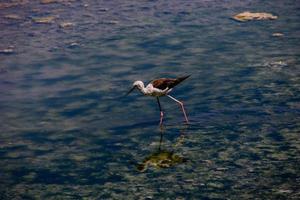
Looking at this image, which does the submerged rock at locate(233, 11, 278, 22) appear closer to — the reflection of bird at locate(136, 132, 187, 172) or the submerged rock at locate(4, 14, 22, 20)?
the submerged rock at locate(4, 14, 22, 20)

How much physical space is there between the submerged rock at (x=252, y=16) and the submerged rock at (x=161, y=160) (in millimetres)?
7054

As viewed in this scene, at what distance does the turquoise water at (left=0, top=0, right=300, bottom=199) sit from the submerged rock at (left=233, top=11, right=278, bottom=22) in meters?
0.28

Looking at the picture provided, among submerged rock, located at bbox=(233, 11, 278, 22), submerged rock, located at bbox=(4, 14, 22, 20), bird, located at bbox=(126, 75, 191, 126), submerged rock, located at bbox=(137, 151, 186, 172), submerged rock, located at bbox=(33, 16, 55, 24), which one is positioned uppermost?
submerged rock, located at bbox=(4, 14, 22, 20)

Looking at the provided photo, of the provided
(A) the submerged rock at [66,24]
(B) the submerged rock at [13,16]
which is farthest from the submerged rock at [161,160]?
(B) the submerged rock at [13,16]

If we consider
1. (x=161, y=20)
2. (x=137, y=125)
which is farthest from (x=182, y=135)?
(x=161, y=20)

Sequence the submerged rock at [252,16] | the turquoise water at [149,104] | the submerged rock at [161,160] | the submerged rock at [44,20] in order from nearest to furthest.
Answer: the turquoise water at [149,104] → the submerged rock at [161,160] → the submerged rock at [252,16] → the submerged rock at [44,20]

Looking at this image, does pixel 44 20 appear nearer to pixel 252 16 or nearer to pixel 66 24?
pixel 66 24

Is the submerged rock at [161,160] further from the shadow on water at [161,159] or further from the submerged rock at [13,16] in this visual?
the submerged rock at [13,16]

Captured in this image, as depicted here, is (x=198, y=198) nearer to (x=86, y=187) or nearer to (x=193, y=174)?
(x=193, y=174)

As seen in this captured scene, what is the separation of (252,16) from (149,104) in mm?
5463

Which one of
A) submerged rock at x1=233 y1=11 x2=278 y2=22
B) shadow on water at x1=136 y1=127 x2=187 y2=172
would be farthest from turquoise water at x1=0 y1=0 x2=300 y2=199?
submerged rock at x1=233 y1=11 x2=278 y2=22

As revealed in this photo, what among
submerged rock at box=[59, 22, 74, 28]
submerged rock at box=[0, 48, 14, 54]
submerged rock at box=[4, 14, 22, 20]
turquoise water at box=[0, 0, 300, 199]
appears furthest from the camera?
submerged rock at box=[4, 14, 22, 20]

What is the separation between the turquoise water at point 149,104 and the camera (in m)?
7.35

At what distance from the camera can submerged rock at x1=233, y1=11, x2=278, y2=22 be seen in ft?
46.2
